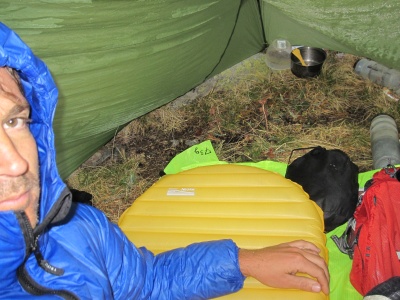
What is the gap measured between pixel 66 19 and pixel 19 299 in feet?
4.00

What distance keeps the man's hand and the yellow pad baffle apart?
0.20 metres

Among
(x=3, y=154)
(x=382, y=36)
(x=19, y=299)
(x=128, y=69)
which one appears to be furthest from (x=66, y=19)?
(x=382, y=36)

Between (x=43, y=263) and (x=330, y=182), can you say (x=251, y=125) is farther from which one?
(x=43, y=263)

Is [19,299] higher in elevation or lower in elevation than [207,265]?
higher

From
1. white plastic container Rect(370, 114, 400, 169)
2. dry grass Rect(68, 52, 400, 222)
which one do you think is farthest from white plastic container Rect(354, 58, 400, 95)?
white plastic container Rect(370, 114, 400, 169)

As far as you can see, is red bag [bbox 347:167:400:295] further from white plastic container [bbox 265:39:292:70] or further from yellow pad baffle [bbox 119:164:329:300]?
white plastic container [bbox 265:39:292:70]

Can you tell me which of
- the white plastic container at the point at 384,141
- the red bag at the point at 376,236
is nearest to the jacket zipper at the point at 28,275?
the red bag at the point at 376,236

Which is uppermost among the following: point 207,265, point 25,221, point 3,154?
point 3,154

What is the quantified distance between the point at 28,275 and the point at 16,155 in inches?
11.5

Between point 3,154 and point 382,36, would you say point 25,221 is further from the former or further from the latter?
point 382,36

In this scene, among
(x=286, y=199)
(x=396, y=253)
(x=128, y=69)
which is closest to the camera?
(x=396, y=253)

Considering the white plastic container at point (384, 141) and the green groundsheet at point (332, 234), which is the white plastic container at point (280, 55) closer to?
the white plastic container at point (384, 141)

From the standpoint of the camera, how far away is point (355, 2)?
2375 millimetres

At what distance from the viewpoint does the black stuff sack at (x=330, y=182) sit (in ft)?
6.11
